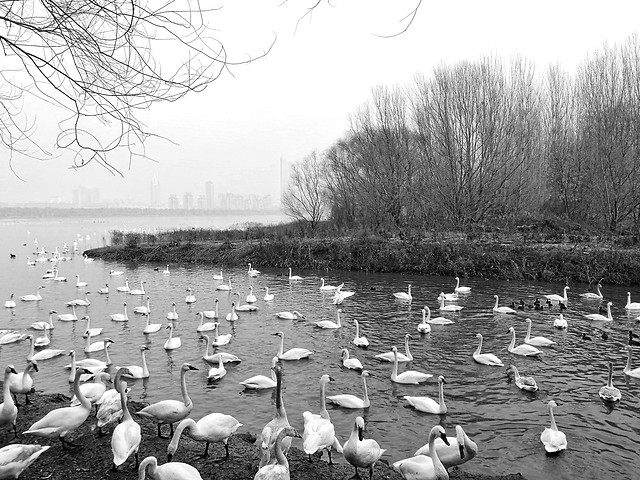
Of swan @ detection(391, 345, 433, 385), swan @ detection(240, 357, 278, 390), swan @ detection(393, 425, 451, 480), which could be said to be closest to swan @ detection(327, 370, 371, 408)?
swan @ detection(391, 345, 433, 385)

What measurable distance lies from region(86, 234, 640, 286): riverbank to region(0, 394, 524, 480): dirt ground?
75.2ft

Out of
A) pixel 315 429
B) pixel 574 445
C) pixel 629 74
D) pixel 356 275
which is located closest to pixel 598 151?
pixel 629 74

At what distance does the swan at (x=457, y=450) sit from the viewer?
6.97 metres

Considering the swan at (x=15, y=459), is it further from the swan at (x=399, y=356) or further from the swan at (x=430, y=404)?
the swan at (x=399, y=356)

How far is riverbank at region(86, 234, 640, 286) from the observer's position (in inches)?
1029

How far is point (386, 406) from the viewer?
10320 mm

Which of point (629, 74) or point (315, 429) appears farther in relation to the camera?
point (629, 74)

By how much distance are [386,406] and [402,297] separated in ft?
41.2

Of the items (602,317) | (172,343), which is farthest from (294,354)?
(602,317)

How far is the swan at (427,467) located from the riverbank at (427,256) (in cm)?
2324

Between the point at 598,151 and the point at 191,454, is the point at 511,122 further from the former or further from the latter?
the point at 191,454

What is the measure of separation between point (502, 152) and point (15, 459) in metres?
35.6

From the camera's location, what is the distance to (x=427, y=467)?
655 cm

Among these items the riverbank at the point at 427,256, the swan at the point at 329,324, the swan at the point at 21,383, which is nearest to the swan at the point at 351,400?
the swan at the point at 21,383
